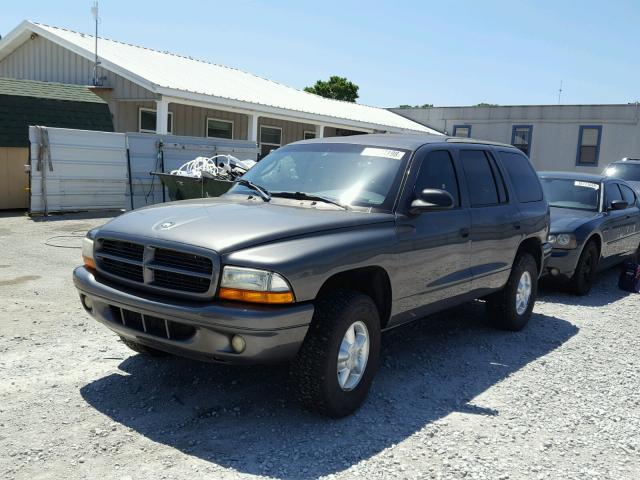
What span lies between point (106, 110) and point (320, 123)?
756cm

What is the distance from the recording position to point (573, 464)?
11.8 ft

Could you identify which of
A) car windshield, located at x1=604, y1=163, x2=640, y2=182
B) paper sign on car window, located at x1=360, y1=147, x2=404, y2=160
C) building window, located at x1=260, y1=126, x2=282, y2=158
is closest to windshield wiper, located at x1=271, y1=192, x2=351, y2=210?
paper sign on car window, located at x1=360, y1=147, x2=404, y2=160

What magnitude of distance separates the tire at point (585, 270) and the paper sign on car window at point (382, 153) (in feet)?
14.2

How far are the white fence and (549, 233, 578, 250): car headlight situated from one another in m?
8.16

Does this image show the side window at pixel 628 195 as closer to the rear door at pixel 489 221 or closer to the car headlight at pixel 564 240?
the car headlight at pixel 564 240

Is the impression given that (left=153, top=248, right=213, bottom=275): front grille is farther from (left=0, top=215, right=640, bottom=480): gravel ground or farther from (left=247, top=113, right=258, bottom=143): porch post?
(left=247, top=113, right=258, bottom=143): porch post

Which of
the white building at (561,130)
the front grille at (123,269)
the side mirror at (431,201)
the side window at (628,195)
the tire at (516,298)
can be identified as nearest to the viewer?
the front grille at (123,269)

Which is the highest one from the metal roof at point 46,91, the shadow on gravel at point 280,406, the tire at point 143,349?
the metal roof at point 46,91

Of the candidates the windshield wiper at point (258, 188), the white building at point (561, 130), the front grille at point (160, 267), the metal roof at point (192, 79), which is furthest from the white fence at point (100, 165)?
the white building at point (561, 130)

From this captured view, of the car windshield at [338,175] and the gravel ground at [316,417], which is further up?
the car windshield at [338,175]

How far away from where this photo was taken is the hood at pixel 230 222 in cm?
366

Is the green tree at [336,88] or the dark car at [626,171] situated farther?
the green tree at [336,88]

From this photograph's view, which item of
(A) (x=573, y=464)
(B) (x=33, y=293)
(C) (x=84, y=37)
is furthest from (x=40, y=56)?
(A) (x=573, y=464)

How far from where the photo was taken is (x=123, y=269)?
3969 mm
